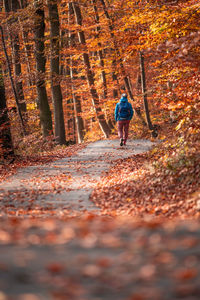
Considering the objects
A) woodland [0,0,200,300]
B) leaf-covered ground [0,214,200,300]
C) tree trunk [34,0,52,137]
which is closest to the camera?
leaf-covered ground [0,214,200,300]

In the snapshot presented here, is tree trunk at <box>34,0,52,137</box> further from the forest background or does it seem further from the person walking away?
the person walking away

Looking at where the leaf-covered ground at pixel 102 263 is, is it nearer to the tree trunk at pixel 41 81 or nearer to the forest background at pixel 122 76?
the forest background at pixel 122 76

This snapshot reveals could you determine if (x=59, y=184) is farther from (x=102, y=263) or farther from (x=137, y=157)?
Answer: (x=102, y=263)

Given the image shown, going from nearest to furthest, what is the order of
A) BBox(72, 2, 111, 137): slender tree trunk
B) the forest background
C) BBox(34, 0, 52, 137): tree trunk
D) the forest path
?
the forest path, the forest background, BBox(34, 0, 52, 137): tree trunk, BBox(72, 2, 111, 137): slender tree trunk

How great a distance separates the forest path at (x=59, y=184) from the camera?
7719 millimetres

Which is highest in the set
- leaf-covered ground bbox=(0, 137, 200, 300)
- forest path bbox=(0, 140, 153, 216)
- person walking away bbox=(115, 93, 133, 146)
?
leaf-covered ground bbox=(0, 137, 200, 300)

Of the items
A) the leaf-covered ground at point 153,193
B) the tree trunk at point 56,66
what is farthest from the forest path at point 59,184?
the tree trunk at point 56,66

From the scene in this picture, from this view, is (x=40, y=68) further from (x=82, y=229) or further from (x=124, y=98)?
(x=82, y=229)

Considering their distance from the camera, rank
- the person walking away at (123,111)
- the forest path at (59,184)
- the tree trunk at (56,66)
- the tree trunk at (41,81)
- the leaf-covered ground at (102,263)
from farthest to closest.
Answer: the tree trunk at (56,66), the tree trunk at (41,81), the person walking away at (123,111), the forest path at (59,184), the leaf-covered ground at (102,263)

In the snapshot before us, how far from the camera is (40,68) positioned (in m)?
19.0

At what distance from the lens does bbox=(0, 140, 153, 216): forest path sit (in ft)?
25.3

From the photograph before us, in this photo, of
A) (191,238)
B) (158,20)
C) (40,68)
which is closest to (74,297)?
(191,238)

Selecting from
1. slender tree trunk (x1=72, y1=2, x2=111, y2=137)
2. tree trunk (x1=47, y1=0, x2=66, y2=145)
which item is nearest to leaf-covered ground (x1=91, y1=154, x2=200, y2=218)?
tree trunk (x1=47, y1=0, x2=66, y2=145)

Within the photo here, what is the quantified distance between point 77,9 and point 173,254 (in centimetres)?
2103
